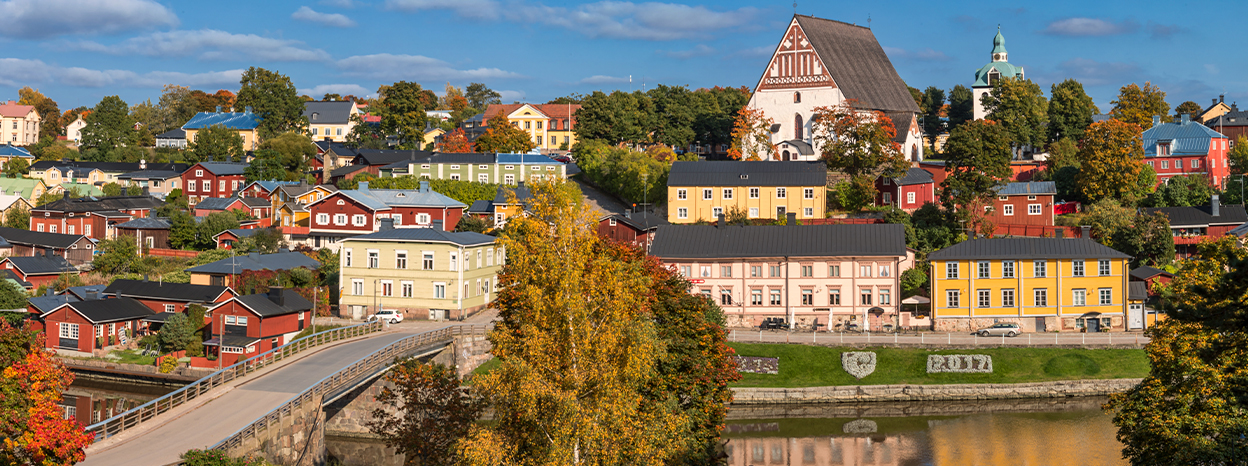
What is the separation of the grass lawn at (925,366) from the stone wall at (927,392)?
315mm

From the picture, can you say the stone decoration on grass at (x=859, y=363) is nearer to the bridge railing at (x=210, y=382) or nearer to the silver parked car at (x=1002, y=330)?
the silver parked car at (x=1002, y=330)

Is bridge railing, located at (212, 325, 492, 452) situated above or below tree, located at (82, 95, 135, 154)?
below

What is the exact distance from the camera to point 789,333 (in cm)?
5128

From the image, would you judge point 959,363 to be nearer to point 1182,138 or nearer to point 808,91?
point 808,91

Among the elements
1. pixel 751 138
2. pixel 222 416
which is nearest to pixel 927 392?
pixel 222 416

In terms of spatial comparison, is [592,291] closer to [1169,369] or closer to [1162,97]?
[1169,369]

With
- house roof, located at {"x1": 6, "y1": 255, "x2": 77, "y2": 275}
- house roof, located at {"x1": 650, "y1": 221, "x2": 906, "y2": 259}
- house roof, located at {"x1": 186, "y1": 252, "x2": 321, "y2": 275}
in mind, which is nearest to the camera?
house roof, located at {"x1": 650, "y1": 221, "x2": 906, "y2": 259}

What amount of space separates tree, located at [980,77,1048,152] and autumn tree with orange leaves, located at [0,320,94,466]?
230ft

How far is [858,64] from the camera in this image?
8719cm

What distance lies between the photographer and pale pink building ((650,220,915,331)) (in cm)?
5294

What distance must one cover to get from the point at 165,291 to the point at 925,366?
117 ft

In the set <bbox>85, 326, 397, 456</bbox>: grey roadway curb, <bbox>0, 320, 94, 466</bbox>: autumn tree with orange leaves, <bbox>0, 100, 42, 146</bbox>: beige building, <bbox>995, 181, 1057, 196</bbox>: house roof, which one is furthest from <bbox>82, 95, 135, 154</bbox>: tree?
<bbox>0, 320, 94, 466</bbox>: autumn tree with orange leaves

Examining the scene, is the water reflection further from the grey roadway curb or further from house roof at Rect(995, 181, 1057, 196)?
house roof at Rect(995, 181, 1057, 196)

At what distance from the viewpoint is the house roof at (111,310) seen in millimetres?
48688
